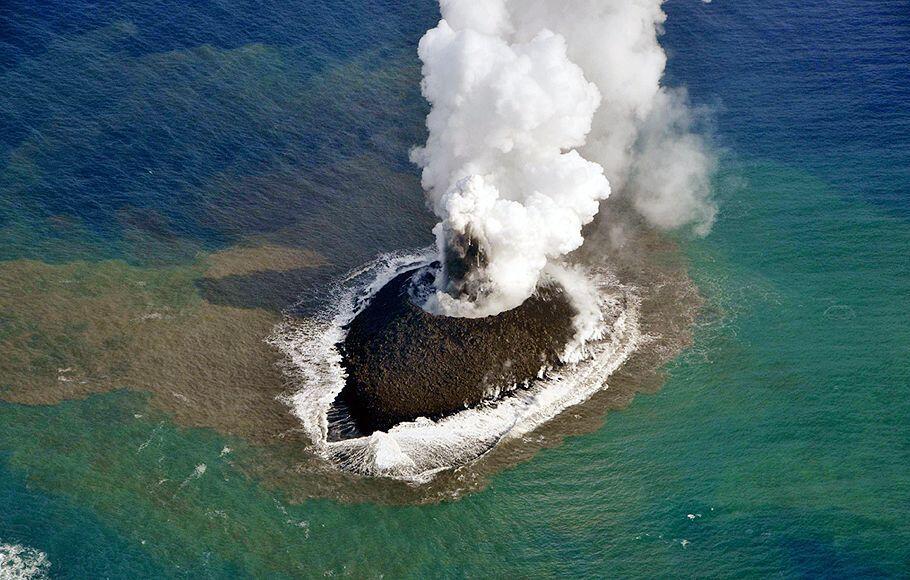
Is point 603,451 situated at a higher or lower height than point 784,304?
lower

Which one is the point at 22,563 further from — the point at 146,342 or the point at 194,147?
the point at 194,147

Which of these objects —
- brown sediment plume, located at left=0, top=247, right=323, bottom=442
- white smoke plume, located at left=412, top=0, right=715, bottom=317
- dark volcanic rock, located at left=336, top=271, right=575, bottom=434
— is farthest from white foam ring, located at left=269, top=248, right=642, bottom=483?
white smoke plume, located at left=412, top=0, right=715, bottom=317

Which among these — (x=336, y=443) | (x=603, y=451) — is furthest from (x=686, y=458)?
(x=336, y=443)

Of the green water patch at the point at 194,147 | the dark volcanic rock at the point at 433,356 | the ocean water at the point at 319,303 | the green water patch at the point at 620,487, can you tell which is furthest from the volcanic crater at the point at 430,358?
the green water patch at the point at 194,147

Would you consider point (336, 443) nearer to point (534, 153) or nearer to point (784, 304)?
point (534, 153)

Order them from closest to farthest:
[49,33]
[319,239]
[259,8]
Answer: [319,239], [49,33], [259,8]

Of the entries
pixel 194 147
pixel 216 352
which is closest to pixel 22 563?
pixel 216 352

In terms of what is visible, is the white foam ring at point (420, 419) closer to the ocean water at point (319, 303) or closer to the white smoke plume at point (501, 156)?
the ocean water at point (319, 303)

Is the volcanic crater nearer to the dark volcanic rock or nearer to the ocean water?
the dark volcanic rock
